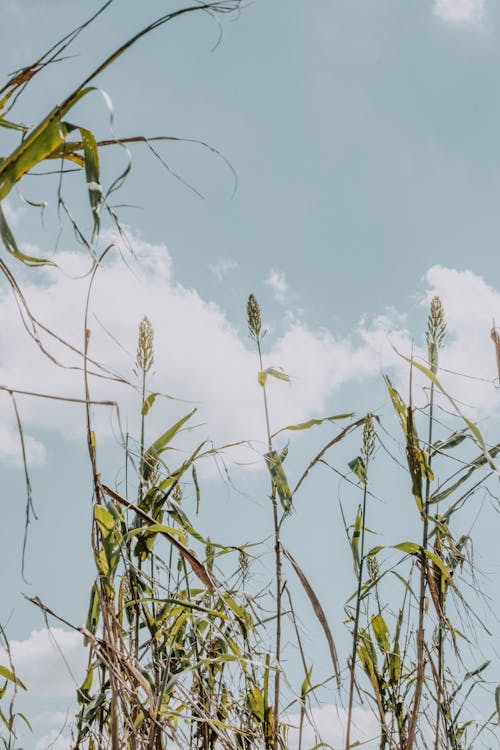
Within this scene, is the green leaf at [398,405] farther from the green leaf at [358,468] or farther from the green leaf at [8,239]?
the green leaf at [8,239]

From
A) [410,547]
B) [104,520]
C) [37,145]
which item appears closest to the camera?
[37,145]

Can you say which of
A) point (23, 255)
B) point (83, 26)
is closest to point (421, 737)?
point (23, 255)

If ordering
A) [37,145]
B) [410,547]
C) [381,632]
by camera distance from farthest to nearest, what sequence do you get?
[381,632]
[410,547]
[37,145]

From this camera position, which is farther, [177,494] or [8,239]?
[177,494]

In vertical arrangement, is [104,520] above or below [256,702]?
above

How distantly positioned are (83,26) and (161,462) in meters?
0.85

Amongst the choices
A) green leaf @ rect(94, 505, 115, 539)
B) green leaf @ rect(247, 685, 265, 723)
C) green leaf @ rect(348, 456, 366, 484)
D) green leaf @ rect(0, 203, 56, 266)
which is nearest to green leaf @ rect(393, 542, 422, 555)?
green leaf @ rect(348, 456, 366, 484)

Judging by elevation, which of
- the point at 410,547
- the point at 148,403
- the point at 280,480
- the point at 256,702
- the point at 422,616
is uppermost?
the point at 148,403

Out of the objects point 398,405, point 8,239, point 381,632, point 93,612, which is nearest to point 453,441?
point 398,405

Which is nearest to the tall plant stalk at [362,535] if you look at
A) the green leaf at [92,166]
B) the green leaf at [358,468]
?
the green leaf at [358,468]

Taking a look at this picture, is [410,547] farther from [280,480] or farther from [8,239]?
[8,239]

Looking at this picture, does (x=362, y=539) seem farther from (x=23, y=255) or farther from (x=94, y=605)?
(x=23, y=255)

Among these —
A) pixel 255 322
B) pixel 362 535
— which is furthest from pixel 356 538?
pixel 255 322

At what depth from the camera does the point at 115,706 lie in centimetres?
116
